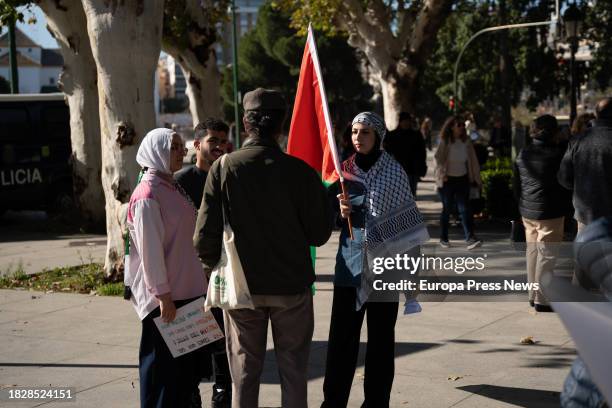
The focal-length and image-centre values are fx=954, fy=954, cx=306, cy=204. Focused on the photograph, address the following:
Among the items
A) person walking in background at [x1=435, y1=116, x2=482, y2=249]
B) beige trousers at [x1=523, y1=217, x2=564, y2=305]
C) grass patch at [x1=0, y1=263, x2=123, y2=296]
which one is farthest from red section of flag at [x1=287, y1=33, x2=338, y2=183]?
person walking in background at [x1=435, y1=116, x2=482, y2=249]

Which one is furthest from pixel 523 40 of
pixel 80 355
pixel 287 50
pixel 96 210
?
pixel 80 355

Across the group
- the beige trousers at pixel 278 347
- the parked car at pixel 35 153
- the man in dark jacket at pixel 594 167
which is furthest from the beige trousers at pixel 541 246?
the parked car at pixel 35 153

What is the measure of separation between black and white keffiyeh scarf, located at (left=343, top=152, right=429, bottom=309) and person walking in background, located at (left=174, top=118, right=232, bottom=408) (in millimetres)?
945

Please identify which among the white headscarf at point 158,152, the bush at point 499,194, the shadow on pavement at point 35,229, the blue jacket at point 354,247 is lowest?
the shadow on pavement at point 35,229

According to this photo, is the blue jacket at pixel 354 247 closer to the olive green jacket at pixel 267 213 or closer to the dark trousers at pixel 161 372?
the olive green jacket at pixel 267 213

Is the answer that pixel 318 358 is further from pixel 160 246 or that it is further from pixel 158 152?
pixel 158 152

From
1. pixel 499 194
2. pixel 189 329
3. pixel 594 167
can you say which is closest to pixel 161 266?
pixel 189 329

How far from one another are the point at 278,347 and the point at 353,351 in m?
0.76

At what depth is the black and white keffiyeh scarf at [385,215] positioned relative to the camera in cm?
530

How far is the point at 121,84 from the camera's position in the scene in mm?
10156

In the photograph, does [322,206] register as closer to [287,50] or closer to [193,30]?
[193,30]

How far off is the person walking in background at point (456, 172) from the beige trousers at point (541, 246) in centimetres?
370

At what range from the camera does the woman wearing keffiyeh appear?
17.4 feet

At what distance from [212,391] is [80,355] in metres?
1.73
